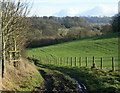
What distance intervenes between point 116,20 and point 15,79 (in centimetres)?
7160

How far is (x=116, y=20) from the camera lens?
83125 millimetres

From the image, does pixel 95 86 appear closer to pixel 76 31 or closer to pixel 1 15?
pixel 1 15

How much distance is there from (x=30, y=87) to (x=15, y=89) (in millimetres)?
1662

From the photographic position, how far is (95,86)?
15.4 m

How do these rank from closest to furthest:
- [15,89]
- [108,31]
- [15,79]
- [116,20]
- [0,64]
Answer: [15,89] < [0,64] < [15,79] < [116,20] < [108,31]

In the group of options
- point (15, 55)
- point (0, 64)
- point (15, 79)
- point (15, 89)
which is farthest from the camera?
point (15, 55)

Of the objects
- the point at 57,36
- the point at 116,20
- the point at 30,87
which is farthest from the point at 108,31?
the point at 30,87

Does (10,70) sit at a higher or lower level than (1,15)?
lower

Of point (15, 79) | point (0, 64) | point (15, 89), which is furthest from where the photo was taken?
point (15, 79)

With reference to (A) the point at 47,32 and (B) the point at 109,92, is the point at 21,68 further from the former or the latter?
(A) the point at 47,32

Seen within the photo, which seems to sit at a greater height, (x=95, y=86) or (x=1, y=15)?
(x=1, y=15)

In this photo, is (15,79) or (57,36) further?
(57,36)

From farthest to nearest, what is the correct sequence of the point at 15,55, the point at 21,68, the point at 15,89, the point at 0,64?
the point at 15,55, the point at 21,68, the point at 0,64, the point at 15,89

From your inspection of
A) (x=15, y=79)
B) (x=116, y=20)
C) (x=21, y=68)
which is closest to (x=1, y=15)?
(x=15, y=79)
